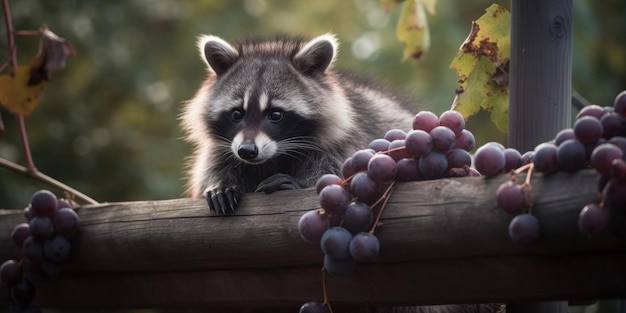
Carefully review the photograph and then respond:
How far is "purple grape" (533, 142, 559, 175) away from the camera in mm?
1550

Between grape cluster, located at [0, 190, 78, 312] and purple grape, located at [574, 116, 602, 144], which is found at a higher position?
purple grape, located at [574, 116, 602, 144]

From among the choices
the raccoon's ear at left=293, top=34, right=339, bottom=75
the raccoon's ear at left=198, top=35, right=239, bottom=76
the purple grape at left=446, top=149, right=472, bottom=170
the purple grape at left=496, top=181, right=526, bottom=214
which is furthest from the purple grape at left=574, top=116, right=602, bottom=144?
the raccoon's ear at left=198, top=35, right=239, bottom=76

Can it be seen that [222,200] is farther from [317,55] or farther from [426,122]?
[317,55]

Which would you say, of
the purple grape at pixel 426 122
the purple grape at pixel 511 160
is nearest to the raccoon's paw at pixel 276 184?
the purple grape at pixel 426 122

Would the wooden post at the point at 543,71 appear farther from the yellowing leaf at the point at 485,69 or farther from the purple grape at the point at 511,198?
the purple grape at the point at 511,198

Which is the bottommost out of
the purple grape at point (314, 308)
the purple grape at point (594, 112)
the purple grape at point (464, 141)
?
the purple grape at point (314, 308)

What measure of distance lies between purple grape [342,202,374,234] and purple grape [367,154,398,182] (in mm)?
72

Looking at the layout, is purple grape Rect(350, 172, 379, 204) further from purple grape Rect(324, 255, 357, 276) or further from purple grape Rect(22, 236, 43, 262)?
purple grape Rect(22, 236, 43, 262)

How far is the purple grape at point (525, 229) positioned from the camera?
4.93 feet

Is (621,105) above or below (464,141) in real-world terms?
above

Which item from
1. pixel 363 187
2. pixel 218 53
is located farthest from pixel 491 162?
pixel 218 53

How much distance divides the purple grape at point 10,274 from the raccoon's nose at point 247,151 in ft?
2.68

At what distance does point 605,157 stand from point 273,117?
1.72 m

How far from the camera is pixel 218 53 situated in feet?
10.4
